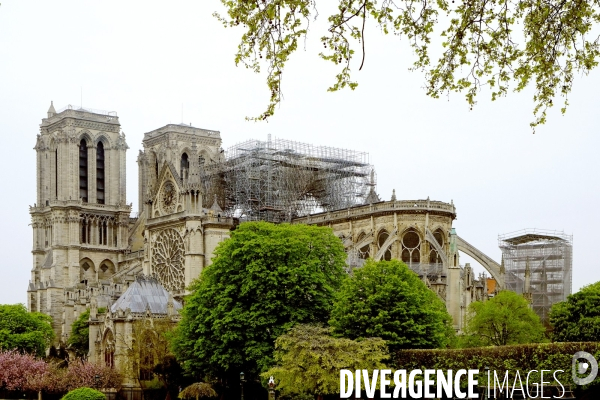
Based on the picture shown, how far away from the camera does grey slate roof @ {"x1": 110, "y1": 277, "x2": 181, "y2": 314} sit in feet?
200

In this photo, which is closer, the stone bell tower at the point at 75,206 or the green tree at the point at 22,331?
the green tree at the point at 22,331

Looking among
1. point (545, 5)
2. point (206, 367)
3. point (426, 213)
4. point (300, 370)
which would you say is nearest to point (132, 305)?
point (206, 367)

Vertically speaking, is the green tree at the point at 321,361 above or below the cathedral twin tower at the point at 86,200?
below

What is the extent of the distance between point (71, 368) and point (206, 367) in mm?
11632

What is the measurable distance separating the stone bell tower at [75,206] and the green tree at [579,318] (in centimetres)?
5109

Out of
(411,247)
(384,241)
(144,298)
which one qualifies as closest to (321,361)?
(144,298)

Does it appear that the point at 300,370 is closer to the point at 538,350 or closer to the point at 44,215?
the point at 538,350

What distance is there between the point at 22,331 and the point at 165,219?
13.3m

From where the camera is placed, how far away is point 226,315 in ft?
149

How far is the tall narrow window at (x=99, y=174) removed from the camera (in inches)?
3812

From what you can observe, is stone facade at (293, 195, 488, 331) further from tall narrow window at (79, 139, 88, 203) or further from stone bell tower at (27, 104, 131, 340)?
tall narrow window at (79, 139, 88, 203)

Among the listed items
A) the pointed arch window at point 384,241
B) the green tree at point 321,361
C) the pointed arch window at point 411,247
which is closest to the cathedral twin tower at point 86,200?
the pointed arch window at point 384,241

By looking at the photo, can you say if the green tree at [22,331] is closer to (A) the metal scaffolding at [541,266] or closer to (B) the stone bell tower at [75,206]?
(B) the stone bell tower at [75,206]

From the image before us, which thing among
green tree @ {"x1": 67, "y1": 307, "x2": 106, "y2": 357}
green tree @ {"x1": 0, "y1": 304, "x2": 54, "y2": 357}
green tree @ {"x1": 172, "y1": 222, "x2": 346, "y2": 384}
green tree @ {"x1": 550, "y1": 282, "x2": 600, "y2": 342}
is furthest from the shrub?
green tree @ {"x1": 0, "y1": 304, "x2": 54, "y2": 357}
